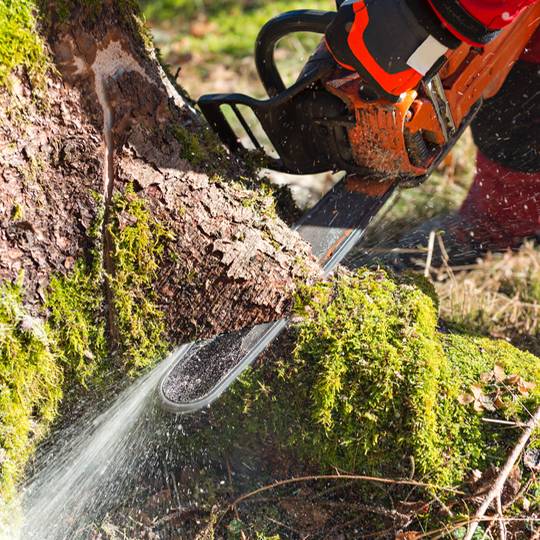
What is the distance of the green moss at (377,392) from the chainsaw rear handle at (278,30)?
912mm

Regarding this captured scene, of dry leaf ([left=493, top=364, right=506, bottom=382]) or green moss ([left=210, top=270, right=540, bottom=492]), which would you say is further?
dry leaf ([left=493, top=364, right=506, bottom=382])

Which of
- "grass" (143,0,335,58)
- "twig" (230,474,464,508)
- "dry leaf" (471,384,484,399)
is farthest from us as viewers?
"grass" (143,0,335,58)

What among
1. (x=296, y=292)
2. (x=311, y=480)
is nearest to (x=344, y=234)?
(x=296, y=292)

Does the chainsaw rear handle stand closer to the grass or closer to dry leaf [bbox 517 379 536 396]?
dry leaf [bbox 517 379 536 396]

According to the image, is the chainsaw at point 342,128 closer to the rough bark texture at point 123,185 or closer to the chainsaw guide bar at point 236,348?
the chainsaw guide bar at point 236,348

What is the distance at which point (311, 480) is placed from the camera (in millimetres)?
2264

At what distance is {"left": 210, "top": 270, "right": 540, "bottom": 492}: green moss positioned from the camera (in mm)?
2072

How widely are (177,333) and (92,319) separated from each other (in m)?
0.28

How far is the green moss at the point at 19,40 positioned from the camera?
190 centimetres

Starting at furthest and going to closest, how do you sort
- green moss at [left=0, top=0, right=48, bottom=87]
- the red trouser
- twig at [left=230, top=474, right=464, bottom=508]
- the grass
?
the grass < the red trouser < twig at [left=230, top=474, right=464, bottom=508] < green moss at [left=0, top=0, right=48, bottom=87]

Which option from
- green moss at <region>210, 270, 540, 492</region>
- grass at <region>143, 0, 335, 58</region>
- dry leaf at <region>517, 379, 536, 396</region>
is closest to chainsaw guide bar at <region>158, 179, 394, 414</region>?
green moss at <region>210, 270, 540, 492</region>

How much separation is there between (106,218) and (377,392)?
1011 millimetres

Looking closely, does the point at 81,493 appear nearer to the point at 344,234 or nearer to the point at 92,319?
the point at 92,319

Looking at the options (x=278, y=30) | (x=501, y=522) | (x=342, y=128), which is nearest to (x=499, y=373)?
(x=501, y=522)
